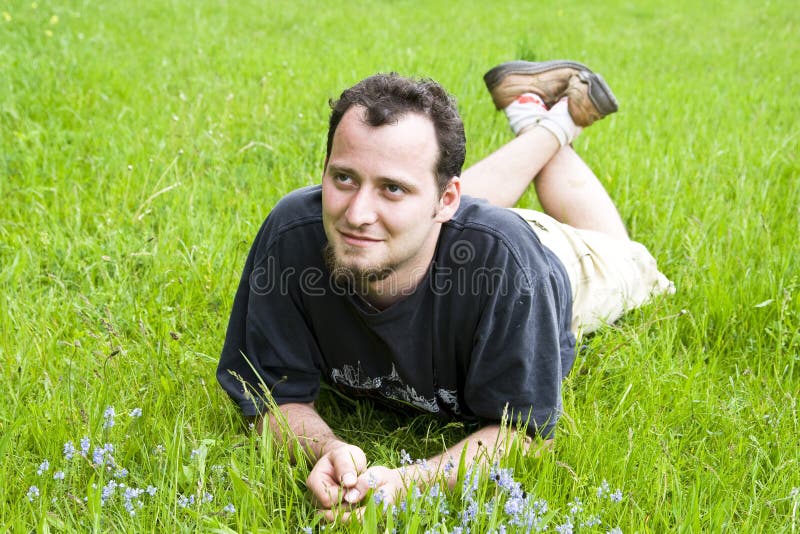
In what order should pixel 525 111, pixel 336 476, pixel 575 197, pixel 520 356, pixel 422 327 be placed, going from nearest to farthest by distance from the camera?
pixel 336 476 → pixel 520 356 → pixel 422 327 → pixel 575 197 → pixel 525 111

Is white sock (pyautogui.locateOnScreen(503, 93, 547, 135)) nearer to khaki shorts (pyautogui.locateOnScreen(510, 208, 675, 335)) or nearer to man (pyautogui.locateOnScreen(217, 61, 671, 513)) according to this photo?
khaki shorts (pyautogui.locateOnScreen(510, 208, 675, 335))

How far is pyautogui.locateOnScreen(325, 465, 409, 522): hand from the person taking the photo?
2.31m

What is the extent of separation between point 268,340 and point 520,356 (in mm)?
864

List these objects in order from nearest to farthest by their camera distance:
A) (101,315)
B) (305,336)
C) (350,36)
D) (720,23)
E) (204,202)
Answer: (305,336) → (101,315) → (204,202) → (350,36) → (720,23)

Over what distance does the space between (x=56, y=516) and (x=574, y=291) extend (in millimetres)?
2216

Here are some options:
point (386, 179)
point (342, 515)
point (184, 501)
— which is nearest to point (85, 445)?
point (184, 501)

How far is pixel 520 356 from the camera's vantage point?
2.55m

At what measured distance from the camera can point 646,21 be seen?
435 inches

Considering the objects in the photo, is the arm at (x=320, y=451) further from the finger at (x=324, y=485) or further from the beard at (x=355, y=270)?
the beard at (x=355, y=270)

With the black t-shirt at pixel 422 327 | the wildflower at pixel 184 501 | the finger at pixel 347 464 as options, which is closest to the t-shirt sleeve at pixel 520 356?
the black t-shirt at pixel 422 327

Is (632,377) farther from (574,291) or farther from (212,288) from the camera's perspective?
(212,288)

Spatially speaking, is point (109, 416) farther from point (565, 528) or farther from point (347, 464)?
point (565, 528)

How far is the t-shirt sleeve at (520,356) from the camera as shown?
8.43ft

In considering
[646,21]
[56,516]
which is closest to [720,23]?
[646,21]
